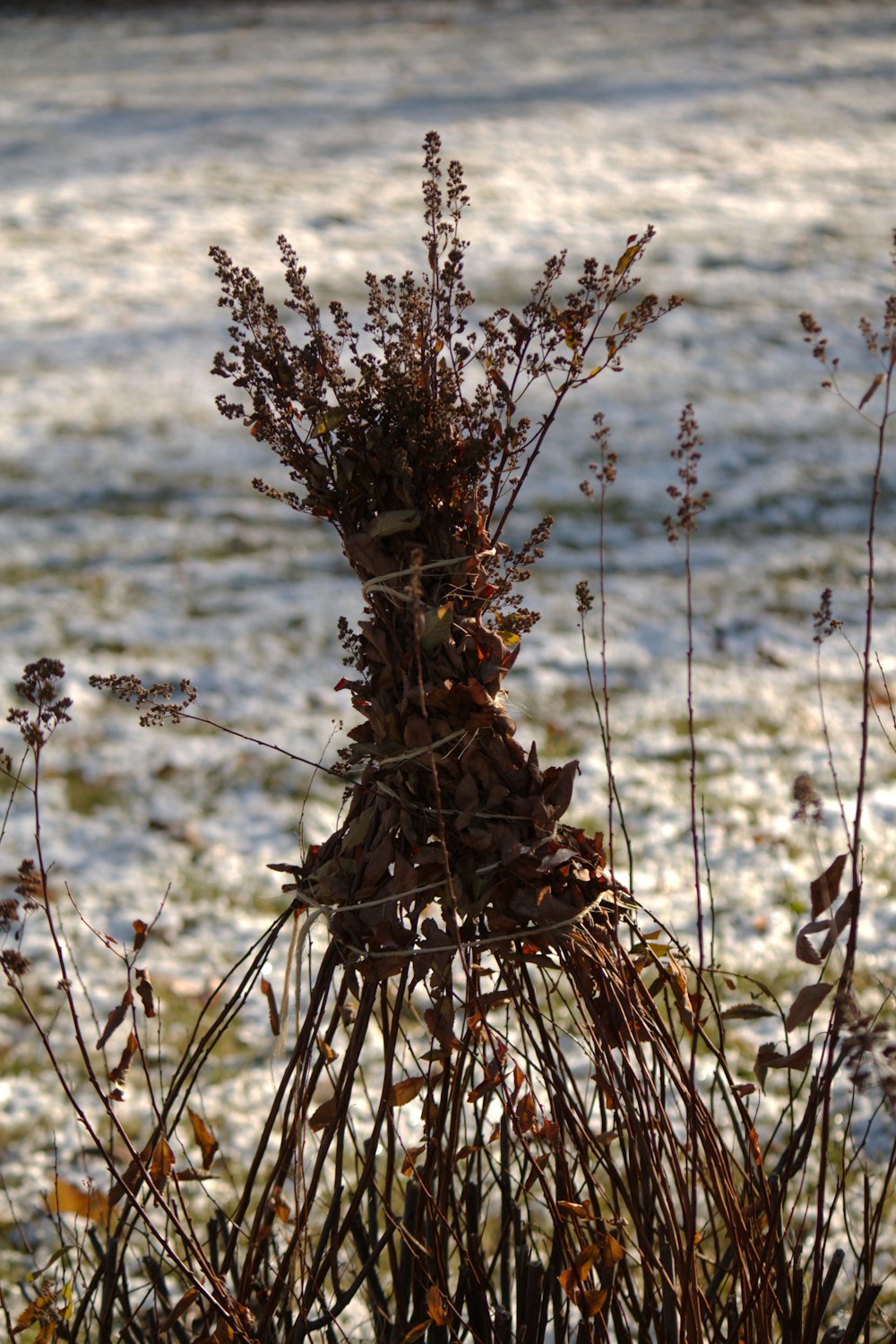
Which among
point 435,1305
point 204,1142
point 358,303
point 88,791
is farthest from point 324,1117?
point 358,303

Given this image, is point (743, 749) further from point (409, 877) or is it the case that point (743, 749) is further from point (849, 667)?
point (409, 877)

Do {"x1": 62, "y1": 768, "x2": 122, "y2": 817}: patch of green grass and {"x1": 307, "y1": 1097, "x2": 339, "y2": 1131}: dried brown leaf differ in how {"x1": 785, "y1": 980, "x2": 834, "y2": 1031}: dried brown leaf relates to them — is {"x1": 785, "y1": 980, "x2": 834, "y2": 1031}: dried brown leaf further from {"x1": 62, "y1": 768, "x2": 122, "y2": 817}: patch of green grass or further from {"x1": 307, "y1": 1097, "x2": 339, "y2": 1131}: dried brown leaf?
{"x1": 62, "y1": 768, "x2": 122, "y2": 817}: patch of green grass

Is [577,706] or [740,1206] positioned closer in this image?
[740,1206]

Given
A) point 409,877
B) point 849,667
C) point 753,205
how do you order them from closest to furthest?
point 409,877 < point 849,667 < point 753,205

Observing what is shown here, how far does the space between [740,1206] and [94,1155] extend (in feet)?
5.31

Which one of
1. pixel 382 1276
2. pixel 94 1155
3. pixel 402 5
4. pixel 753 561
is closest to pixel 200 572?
pixel 753 561

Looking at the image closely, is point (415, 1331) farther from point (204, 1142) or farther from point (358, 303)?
point (358, 303)

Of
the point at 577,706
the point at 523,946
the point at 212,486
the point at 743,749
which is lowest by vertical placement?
the point at 523,946

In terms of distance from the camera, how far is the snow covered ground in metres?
3.75

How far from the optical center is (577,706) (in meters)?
4.35

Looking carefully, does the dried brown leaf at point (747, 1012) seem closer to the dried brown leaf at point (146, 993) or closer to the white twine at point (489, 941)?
the white twine at point (489, 941)

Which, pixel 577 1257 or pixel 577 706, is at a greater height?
pixel 577 706

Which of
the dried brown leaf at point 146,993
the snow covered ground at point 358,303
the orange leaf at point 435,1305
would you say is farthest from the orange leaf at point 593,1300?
the snow covered ground at point 358,303

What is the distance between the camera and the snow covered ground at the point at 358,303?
12.3ft
